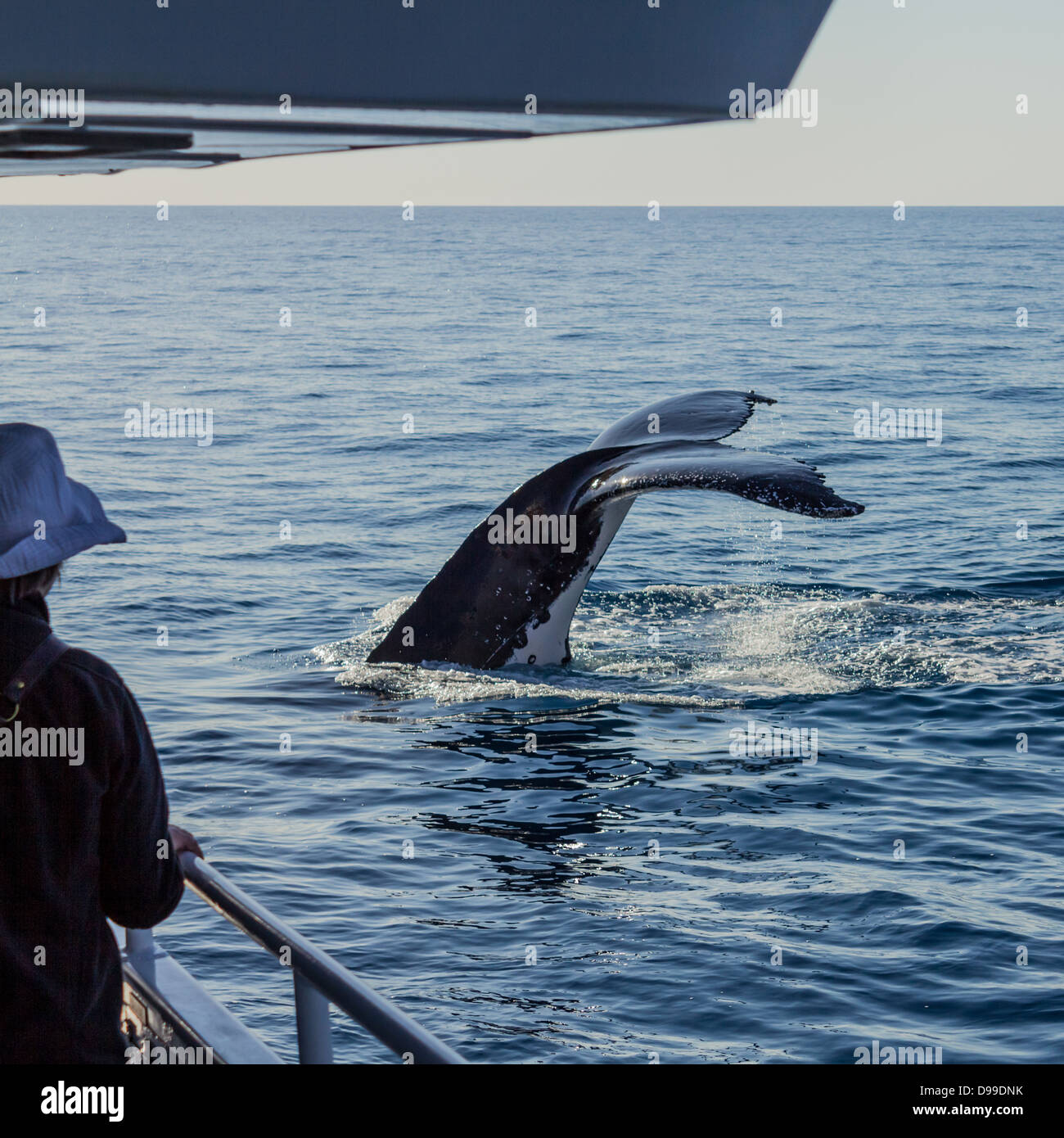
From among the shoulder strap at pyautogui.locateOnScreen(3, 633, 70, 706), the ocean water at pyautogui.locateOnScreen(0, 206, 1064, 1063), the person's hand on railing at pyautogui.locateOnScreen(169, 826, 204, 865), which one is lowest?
the ocean water at pyautogui.locateOnScreen(0, 206, 1064, 1063)

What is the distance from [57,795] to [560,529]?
23.9 feet

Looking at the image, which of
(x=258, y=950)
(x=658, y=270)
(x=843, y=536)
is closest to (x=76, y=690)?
(x=258, y=950)

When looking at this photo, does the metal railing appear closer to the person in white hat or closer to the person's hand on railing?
the person's hand on railing

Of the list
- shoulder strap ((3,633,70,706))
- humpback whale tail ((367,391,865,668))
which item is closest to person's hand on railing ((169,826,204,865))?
shoulder strap ((3,633,70,706))

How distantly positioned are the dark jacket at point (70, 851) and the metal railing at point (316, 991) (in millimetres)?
212

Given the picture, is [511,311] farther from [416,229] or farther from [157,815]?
[416,229]

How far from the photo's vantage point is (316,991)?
2.63 metres

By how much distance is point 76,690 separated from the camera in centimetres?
209

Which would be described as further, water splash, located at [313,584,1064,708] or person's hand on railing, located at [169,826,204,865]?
water splash, located at [313,584,1064,708]

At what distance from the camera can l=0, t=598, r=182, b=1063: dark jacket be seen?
6.87ft

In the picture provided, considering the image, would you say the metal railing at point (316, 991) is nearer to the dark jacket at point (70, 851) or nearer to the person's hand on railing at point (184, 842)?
the person's hand on railing at point (184, 842)

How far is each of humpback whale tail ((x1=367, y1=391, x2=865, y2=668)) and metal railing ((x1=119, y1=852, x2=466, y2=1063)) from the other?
210 inches

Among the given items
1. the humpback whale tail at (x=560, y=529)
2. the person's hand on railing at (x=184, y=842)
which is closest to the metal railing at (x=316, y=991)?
the person's hand on railing at (x=184, y=842)

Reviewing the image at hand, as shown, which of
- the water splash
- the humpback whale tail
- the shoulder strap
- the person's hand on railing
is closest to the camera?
the shoulder strap
